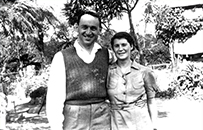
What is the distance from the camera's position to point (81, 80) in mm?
2121

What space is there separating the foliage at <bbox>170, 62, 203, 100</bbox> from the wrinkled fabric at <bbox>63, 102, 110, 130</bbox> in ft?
25.4

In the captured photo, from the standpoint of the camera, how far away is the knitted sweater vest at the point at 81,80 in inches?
83.3

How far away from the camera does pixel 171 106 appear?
8.54m

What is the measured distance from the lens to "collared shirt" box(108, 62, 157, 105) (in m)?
2.21

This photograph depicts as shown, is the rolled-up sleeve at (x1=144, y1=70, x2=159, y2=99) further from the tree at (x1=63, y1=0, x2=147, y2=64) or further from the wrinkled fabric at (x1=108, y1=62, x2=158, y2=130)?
the tree at (x1=63, y1=0, x2=147, y2=64)

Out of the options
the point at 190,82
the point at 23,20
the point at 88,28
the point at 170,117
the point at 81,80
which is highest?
the point at 23,20

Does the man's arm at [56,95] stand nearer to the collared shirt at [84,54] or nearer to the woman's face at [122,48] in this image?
the collared shirt at [84,54]

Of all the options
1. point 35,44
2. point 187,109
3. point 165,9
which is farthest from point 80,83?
point 165,9

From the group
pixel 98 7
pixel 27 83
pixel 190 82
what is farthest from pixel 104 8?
pixel 190 82

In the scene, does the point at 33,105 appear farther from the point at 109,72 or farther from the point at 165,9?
the point at 109,72

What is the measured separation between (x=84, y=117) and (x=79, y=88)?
0.22m

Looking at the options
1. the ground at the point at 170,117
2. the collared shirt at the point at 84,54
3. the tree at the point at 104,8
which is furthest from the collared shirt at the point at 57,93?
the tree at the point at 104,8

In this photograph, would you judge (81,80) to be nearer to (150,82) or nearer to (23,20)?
(150,82)

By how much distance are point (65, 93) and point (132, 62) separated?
61 cm
